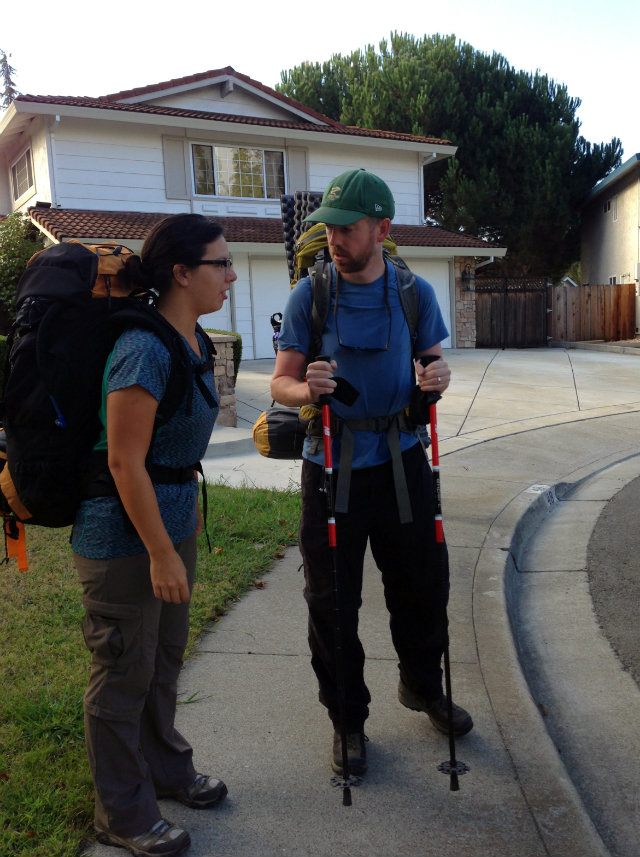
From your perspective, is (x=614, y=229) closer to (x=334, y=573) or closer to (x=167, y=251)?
(x=334, y=573)

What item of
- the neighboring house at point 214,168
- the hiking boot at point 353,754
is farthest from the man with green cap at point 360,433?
the neighboring house at point 214,168

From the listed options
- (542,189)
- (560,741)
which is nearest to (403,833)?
(560,741)

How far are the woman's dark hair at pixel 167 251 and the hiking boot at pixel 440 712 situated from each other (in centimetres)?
186

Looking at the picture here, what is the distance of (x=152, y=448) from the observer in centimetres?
232

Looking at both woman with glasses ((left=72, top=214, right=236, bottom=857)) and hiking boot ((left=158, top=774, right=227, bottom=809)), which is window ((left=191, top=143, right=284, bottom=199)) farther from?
hiking boot ((left=158, top=774, right=227, bottom=809))

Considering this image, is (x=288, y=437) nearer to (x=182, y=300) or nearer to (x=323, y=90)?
(x=182, y=300)

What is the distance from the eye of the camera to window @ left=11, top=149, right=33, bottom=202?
64.8 feet

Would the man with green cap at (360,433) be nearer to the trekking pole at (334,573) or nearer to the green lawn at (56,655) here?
the trekking pole at (334,573)

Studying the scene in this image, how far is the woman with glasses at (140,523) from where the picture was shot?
2150 millimetres

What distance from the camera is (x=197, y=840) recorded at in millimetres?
2436

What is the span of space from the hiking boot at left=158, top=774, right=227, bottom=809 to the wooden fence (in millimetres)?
22261

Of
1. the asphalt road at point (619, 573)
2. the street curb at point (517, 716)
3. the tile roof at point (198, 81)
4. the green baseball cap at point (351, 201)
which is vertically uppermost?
the tile roof at point (198, 81)

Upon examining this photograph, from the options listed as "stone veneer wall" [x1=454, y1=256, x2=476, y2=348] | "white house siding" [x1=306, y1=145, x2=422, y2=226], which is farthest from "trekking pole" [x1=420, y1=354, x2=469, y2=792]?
"stone veneer wall" [x1=454, y1=256, x2=476, y2=348]

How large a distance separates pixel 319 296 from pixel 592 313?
22.7 metres
